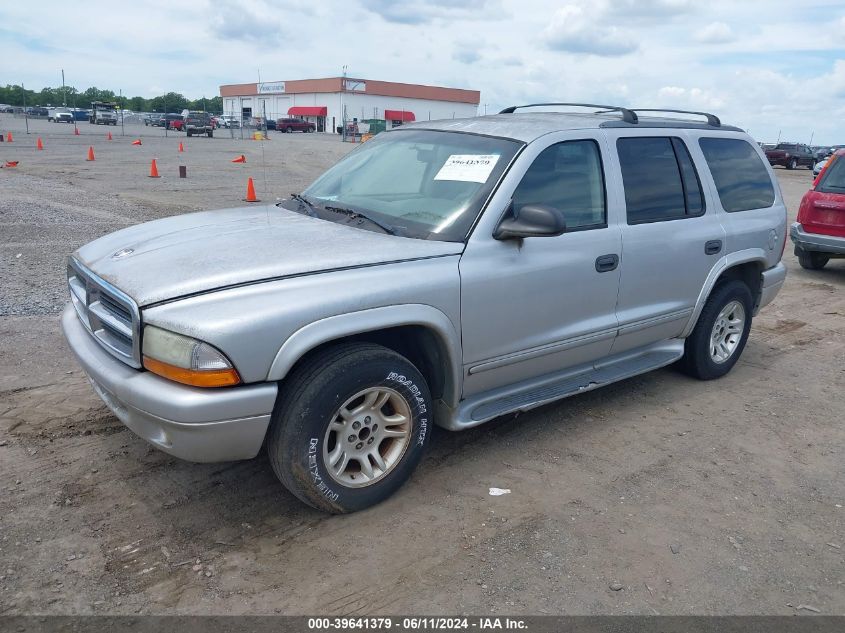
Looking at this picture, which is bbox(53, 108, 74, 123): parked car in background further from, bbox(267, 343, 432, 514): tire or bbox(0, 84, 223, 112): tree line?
bbox(267, 343, 432, 514): tire

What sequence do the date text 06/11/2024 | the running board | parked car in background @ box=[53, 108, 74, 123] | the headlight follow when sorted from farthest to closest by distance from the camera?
1. parked car in background @ box=[53, 108, 74, 123]
2. the running board
3. the headlight
4. the date text 06/11/2024

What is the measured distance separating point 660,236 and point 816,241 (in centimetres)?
633

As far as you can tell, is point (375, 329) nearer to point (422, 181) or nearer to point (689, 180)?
point (422, 181)

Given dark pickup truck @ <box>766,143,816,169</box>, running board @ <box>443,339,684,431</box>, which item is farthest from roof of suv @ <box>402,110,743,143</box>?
dark pickup truck @ <box>766,143,816,169</box>

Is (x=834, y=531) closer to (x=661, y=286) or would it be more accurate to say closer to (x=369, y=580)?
(x=661, y=286)

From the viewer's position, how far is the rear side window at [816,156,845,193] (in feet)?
31.4

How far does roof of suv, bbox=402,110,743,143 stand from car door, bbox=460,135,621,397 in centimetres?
12

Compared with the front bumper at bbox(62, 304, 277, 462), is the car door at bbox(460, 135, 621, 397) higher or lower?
higher

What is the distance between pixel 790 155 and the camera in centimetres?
3906

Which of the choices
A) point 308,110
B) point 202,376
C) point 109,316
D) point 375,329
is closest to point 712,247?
point 375,329

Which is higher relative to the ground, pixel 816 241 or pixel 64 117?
pixel 64 117

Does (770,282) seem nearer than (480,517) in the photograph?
No

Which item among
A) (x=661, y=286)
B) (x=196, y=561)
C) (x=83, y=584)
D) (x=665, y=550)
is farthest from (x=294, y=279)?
(x=661, y=286)

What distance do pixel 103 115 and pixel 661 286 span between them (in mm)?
68995
